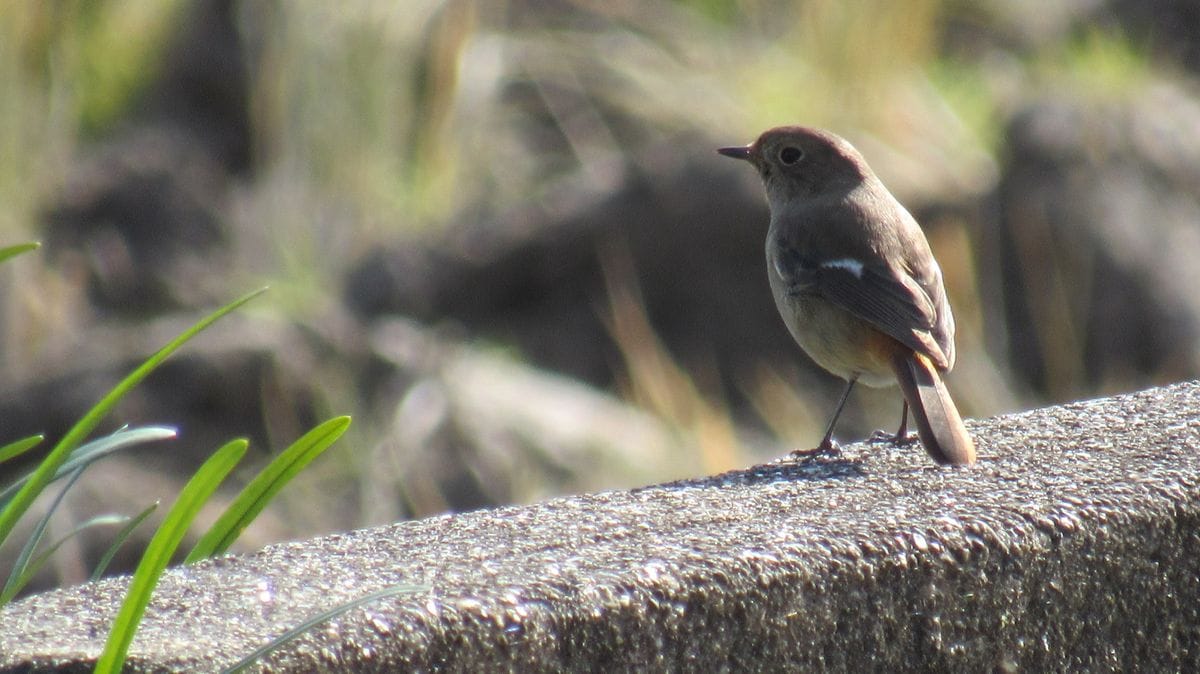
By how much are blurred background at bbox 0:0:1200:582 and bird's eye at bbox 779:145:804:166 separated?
1.58 metres

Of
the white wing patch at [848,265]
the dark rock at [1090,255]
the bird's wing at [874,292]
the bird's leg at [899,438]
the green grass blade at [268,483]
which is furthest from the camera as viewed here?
the dark rock at [1090,255]

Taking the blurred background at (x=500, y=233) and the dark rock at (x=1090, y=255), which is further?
the dark rock at (x=1090, y=255)

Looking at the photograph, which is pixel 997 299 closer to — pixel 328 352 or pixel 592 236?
pixel 592 236

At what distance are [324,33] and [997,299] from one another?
326 cm

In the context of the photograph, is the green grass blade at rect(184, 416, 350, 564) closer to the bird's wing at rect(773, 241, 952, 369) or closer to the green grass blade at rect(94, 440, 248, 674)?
the green grass blade at rect(94, 440, 248, 674)

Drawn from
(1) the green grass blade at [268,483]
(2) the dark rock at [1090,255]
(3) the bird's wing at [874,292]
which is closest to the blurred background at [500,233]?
(2) the dark rock at [1090,255]

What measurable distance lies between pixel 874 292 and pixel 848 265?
0.20 metres

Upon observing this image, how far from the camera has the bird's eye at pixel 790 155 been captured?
15.8 feet

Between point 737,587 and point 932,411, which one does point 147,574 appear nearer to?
point 737,587

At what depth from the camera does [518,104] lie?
9.09 metres

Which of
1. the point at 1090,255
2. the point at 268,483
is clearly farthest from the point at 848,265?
the point at 1090,255

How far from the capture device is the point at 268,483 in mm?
2070

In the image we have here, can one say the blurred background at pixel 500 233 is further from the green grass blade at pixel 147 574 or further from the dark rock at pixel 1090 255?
the green grass blade at pixel 147 574

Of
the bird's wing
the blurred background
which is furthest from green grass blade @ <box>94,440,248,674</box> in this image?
the blurred background
